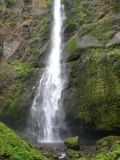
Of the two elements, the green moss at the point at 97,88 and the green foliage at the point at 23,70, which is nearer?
the green moss at the point at 97,88

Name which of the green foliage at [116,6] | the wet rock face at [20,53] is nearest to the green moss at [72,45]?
the wet rock face at [20,53]

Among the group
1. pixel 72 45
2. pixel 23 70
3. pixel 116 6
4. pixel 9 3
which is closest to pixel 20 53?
pixel 23 70

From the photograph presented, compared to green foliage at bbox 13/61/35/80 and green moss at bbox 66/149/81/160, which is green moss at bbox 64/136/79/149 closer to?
green moss at bbox 66/149/81/160

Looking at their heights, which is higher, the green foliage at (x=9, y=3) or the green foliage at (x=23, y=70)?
the green foliage at (x=9, y=3)

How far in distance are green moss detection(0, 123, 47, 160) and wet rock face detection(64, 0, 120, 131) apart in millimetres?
12920

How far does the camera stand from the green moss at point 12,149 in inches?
411

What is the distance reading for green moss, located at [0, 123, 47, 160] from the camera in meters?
10.4

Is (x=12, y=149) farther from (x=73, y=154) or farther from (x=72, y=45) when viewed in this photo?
(x=72, y=45)

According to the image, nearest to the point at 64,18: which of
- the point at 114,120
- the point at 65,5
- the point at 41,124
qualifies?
the point at 65,5

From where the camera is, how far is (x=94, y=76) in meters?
25.4

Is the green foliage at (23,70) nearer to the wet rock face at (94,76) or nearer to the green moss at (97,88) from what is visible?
the wet rock face at (94,76)

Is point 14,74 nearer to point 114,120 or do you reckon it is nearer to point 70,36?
point 70,36

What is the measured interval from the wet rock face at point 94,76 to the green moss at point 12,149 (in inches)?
509

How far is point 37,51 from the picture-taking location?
3275 centimetres
